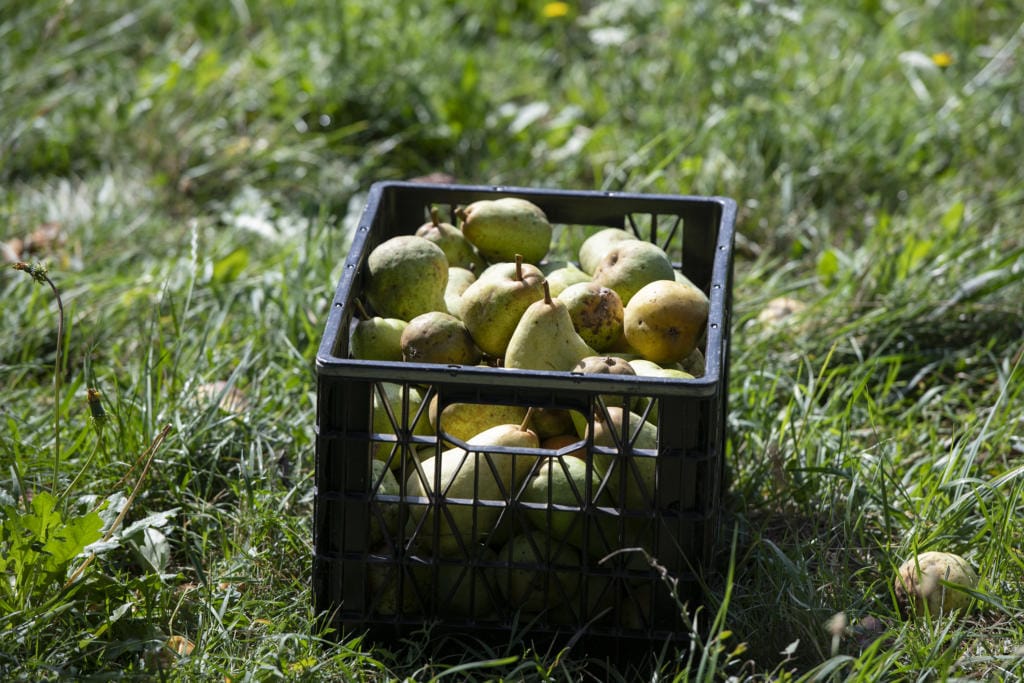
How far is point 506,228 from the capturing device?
8.09 ft

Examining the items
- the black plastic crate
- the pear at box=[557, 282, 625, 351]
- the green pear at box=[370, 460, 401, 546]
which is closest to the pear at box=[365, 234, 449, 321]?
the black plastic crate

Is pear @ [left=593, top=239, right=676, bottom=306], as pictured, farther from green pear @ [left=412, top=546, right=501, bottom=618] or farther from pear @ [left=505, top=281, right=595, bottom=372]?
green pear @ [left=412, top=546, right=501, bottom=618]

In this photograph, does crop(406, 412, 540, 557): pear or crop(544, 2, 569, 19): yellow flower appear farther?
crop(544, 2, 569, 19): yellow flower

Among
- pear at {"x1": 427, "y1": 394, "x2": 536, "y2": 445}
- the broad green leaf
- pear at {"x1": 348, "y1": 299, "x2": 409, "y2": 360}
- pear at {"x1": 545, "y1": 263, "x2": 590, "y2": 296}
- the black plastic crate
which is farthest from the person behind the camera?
pear at {"x1": 545, "y1": 263, "x2": 590, "y2": 296}

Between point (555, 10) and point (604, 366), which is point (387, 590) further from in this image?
point (555, 10)

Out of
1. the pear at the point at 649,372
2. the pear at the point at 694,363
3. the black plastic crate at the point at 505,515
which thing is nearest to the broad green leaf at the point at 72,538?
the black plastic crate at the point at 505,515

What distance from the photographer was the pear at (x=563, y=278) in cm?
237

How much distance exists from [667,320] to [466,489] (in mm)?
474

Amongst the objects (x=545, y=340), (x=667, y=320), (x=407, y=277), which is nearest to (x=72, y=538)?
(x=407, y=277)

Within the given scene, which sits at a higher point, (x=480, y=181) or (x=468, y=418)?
(x=480, y=181)

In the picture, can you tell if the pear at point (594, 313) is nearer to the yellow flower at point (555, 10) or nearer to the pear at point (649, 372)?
the pear at point (649, 372)

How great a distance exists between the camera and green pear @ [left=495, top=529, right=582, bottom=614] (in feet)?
6.54

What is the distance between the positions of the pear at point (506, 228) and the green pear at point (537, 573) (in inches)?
26.1

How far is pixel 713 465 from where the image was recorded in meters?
2.03
